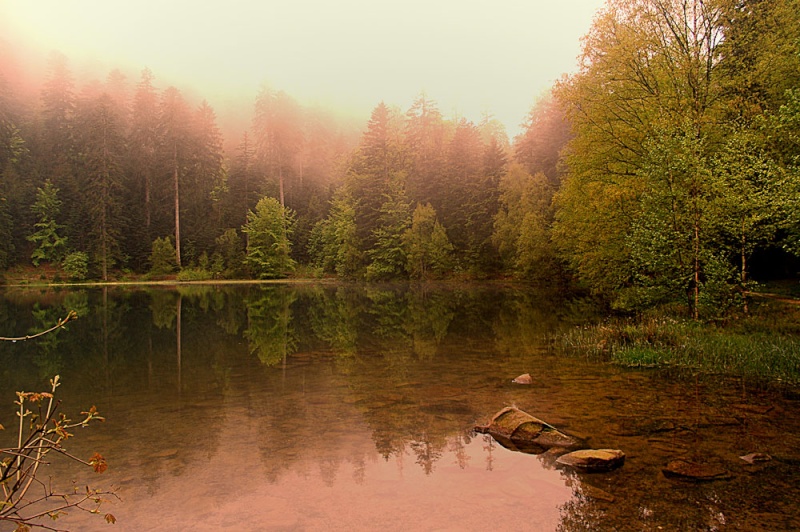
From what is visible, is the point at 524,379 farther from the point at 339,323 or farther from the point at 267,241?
the point at 267,241

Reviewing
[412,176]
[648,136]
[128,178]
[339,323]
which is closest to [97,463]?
[339,323]

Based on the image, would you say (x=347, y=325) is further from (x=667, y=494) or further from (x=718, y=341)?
(x=667, y=494)

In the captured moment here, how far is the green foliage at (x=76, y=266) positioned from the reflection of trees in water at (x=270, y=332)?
3437 centimetres

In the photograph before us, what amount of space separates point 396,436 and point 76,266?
6067 centimetres

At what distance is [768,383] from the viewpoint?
12.2 m

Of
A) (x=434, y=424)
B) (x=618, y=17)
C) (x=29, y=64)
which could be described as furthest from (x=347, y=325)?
(x=29, y=64)

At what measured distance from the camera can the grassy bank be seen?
13.4 meters

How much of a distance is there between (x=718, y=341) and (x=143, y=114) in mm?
74809

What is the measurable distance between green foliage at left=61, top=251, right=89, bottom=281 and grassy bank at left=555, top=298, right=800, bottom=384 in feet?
188

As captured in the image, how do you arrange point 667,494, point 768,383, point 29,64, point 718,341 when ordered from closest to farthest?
point 667,494, point 768,383, point 718,341, point 29,64

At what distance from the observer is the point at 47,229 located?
57812mm

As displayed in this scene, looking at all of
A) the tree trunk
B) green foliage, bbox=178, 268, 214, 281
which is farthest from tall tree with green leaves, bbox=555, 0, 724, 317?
the tree trunk

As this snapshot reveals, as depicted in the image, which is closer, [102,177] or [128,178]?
[102,177]

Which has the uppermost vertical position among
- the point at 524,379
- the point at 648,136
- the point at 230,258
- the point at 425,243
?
the point at 648,136
